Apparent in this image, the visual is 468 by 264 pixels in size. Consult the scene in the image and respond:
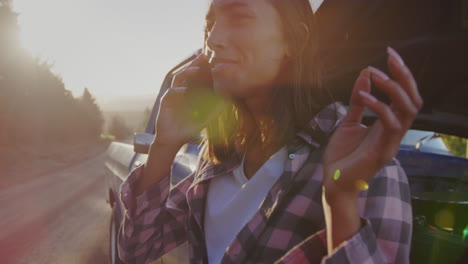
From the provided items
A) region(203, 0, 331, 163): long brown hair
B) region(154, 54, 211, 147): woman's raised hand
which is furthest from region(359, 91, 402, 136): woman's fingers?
region(154, 54, 211, 147): woman's raised hand

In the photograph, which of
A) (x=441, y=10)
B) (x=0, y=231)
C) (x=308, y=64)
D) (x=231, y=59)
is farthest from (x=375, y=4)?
(x=0, y=231)

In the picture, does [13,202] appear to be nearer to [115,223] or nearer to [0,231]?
[0,231]

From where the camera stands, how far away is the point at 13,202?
769 centimetres

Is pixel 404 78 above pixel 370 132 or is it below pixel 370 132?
above

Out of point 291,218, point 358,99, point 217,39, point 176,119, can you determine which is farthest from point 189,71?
point 358,99

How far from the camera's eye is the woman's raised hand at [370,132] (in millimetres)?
671

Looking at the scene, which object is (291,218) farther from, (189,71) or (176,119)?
(189,71)

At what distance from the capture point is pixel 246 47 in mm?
1253

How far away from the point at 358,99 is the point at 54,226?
5.95 meters

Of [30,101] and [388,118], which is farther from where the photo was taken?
[30,101]

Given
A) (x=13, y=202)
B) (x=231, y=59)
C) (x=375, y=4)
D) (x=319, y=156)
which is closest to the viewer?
(x=319, y=156)

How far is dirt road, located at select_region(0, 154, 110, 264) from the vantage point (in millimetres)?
4152

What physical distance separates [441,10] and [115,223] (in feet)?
10.6

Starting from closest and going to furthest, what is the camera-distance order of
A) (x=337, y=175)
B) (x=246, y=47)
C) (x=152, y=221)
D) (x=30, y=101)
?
(x=337, y=175) → (x=246, y=47) → (x=152, y=221) → (x=30, y=101)
